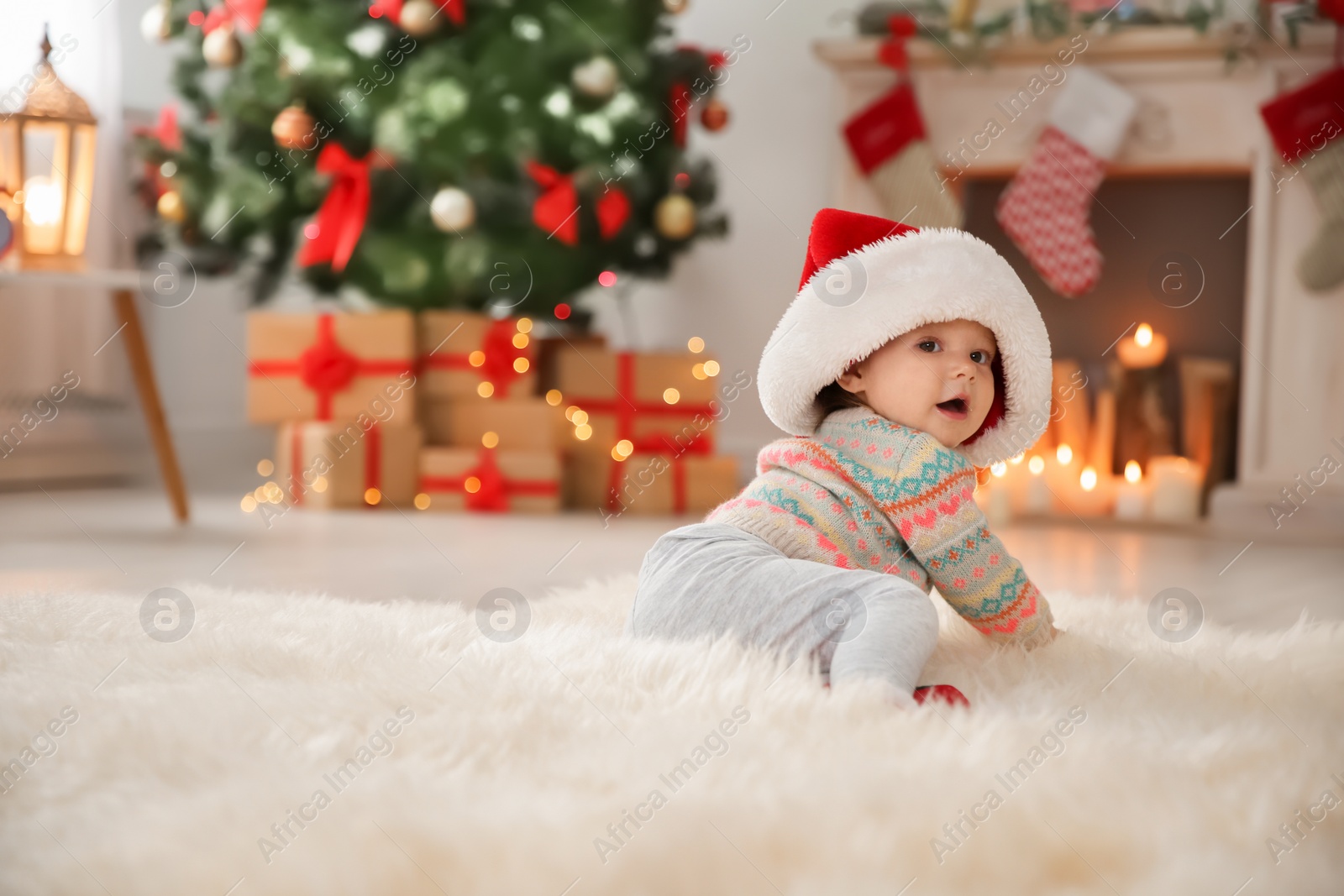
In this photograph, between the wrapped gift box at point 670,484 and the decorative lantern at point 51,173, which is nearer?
the decorative lantern at point 51,173

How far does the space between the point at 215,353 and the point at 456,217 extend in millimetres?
1121

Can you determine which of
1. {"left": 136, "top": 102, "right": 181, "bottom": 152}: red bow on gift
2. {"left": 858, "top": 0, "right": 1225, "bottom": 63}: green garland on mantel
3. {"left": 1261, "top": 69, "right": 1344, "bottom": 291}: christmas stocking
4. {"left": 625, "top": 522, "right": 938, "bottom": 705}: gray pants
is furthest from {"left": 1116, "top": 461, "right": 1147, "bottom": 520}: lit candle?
{"left": 136, "top": 102, "right": 181, "bottom": 152}: red bow on gift

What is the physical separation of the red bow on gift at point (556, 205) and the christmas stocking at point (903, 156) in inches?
31.2

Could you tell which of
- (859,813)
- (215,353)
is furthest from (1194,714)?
(215,353)

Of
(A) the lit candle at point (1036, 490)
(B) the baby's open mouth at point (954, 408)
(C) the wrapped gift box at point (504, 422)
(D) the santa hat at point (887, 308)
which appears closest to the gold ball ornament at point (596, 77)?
(C) the wrapped gift box at point (504, 422)

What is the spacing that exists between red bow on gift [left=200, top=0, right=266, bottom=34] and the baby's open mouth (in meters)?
2.01

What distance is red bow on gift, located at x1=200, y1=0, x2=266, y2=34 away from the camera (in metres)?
2.54

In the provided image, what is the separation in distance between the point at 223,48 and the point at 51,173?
0.54 m

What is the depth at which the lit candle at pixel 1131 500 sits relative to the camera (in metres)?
2.70

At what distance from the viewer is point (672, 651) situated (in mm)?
936

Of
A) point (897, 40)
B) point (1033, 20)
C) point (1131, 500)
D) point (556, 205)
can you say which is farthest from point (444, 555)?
point (1033, 20)

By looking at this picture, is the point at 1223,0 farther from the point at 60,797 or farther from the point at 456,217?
the point at 60,797

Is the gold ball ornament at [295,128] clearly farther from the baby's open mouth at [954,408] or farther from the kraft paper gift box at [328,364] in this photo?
the baby's open mouth at [954,408]

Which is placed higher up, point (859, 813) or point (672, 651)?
point (859, 813)
